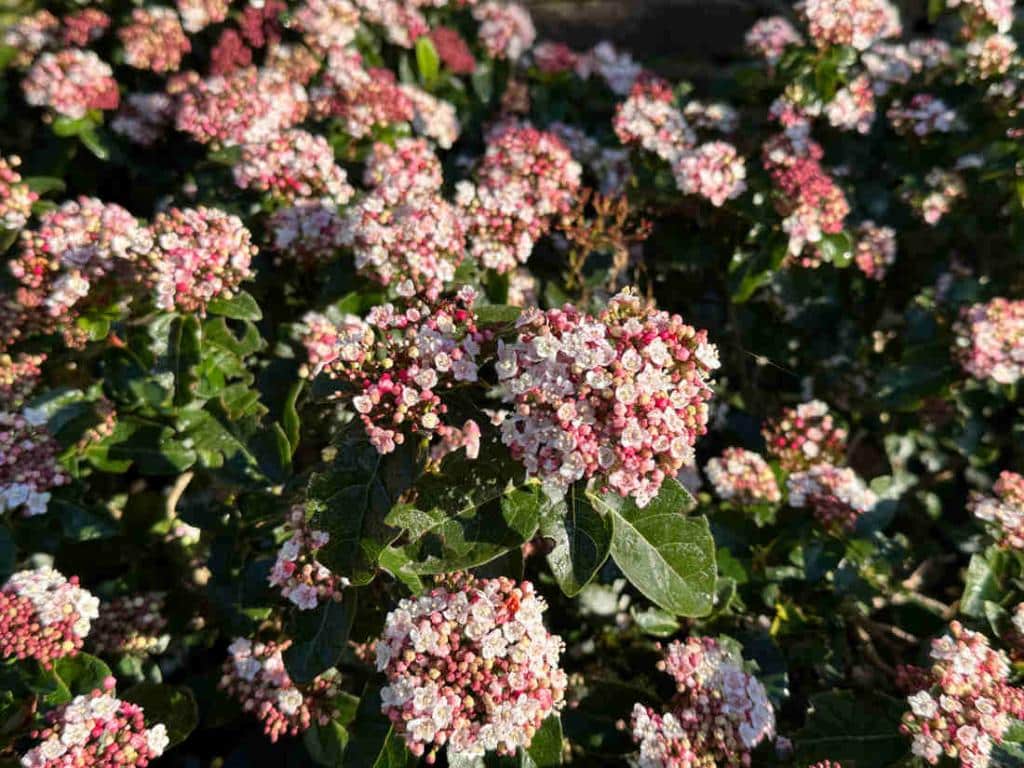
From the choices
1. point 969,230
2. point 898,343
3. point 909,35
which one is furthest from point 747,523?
point 909,35

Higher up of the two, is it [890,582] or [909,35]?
[909,35]

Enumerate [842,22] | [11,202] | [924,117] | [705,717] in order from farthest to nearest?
[924,117] → [842,22] → [11,202] → [705,717]

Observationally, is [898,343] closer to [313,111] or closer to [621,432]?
[621,432]

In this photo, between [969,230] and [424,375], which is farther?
A: [969,230]

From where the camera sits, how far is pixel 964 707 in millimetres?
1757

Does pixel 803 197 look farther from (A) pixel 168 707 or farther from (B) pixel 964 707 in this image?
(A) pixel 168 707

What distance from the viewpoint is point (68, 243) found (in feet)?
6.95

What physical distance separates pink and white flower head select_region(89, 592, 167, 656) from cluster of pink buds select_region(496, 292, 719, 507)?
1.30 m

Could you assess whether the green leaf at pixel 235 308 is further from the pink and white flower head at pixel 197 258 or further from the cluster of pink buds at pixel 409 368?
the cluster of pink buds at pixel 409 368

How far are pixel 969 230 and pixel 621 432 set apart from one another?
2311 mm

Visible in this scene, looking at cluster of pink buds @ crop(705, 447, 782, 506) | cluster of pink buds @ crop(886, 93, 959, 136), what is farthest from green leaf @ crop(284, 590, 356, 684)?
cluster of pink buds @ crop(886, 93, 959, 136)

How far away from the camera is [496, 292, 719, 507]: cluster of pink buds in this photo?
1.50m

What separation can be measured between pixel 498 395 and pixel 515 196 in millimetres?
600

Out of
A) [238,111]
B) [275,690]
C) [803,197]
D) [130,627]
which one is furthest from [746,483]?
[238,111]
